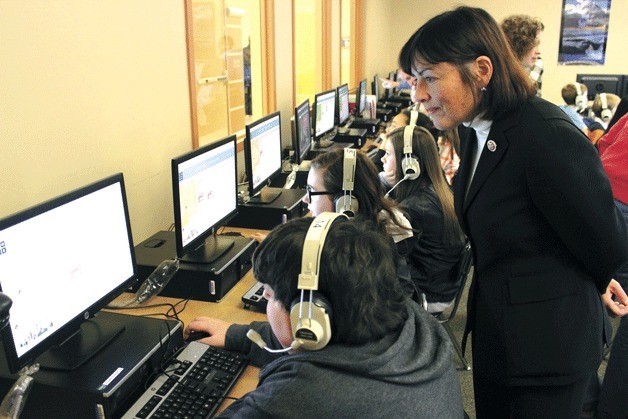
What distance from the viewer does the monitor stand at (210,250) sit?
6.78 feet

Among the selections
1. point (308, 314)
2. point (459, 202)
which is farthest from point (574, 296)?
point (308, 314)

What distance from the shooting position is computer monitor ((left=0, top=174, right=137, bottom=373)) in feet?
4.02

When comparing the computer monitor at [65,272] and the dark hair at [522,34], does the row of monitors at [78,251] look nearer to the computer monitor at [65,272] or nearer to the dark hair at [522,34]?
the computer monitor at [65,272]

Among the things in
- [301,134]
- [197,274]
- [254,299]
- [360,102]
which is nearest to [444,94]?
[254,299]

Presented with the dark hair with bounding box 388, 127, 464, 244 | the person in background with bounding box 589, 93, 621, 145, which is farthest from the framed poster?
the dark hair with bounding box 388, 127, 464, 244

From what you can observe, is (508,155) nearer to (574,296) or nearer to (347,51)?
(574,296)

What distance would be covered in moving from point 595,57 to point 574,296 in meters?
7.95

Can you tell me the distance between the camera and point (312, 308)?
96cm

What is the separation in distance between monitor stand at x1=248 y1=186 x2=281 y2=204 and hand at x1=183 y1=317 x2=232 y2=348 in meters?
1.13

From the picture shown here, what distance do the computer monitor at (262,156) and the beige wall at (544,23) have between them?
15.6 feet

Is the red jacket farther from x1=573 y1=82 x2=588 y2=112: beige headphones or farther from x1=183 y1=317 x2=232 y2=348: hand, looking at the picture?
x1=573 y1=82 x2=588 y2=112: beige headphones

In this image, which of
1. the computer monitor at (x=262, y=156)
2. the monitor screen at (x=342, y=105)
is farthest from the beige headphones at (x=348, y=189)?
the monitor screen at (x=342, y=105)

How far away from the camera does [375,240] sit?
41.3 inches

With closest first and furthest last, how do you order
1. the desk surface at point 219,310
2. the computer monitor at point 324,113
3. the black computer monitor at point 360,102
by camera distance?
the desk surface at point 219,310
the computer monitor at point 324,113
the black computer monitor at point 360,102
